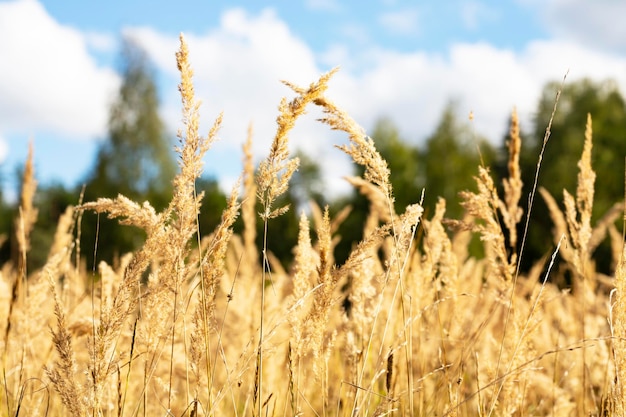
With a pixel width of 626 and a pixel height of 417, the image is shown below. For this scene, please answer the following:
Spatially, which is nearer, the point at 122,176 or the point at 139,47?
the point at 122,176

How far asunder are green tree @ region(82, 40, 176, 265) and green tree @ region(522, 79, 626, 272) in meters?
19.3

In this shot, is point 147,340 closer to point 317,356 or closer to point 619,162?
point 317,356

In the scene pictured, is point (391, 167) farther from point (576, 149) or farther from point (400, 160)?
point (576, 149)

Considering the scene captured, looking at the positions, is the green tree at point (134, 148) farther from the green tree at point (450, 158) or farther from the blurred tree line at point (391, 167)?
the green tree at point (450, 158)

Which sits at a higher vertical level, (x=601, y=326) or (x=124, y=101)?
(x=124, y=101)

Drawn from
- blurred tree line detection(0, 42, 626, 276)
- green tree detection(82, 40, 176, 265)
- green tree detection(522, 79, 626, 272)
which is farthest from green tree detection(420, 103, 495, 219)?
green tree detection(82, 40, 176, 265)

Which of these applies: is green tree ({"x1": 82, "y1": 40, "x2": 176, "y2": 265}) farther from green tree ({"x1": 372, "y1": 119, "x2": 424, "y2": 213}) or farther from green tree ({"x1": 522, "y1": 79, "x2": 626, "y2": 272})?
green tree ({"x1": 522, "y1": 79, "x2": 626, "y2": 272})

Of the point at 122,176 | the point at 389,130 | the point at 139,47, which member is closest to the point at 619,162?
the point at 389,130

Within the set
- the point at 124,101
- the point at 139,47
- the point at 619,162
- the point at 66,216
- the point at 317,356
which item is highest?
the point at 139,47

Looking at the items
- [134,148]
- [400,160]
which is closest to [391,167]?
[400,160]

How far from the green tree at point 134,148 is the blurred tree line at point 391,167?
0.06 meters

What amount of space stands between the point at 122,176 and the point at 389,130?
15171 millimetres

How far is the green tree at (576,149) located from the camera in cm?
2619

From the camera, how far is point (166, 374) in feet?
9.87
